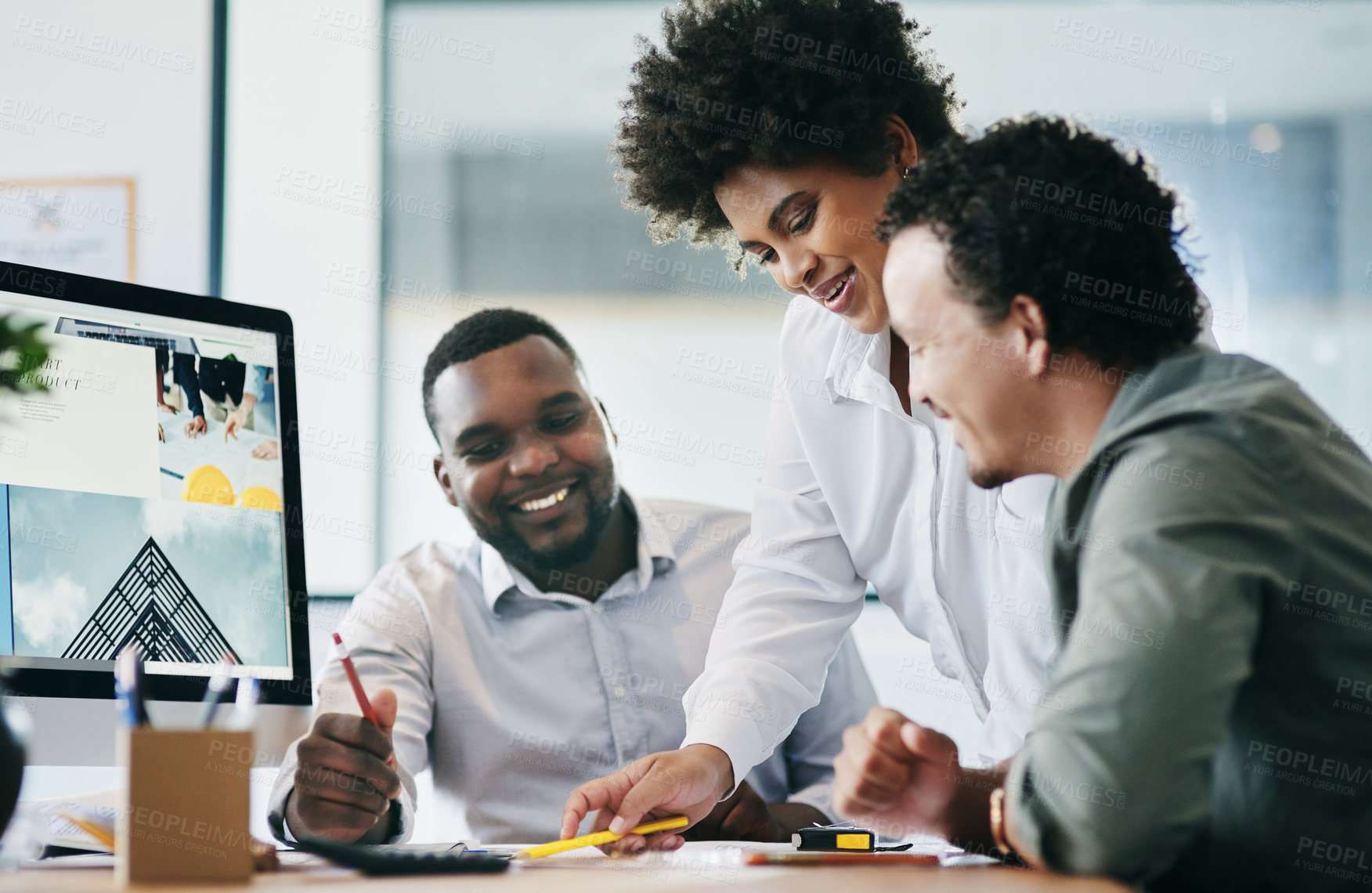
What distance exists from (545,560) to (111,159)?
1556mm

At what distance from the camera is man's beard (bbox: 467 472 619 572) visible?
1.86 meters

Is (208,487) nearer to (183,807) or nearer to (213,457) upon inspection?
(213,457)

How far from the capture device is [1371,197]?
2.55m

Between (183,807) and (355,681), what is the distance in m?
0.31

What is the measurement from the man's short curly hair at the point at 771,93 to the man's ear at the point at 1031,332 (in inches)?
21.0

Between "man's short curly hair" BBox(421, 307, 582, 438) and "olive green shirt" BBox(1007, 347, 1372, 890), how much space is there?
127 cm

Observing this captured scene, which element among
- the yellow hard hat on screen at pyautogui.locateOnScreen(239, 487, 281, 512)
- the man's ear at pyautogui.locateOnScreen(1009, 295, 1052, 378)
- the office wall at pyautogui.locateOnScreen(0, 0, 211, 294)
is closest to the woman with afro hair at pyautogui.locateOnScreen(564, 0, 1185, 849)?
the man's ear at pyautogui.locateOnScreen(1009, 295, 1052, 378)

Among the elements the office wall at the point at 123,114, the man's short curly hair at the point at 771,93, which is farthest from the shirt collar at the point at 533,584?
the office wall at the point at 123,114

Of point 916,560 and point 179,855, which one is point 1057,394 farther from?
point 179,855

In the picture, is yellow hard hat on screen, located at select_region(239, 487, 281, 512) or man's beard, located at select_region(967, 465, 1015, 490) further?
yellow hard hat on screen, located at select_region(239, 487, 281, 512)

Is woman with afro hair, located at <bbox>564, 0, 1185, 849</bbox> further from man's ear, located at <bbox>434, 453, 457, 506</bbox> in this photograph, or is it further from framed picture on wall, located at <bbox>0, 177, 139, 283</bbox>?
framed picture on wall, located at <bbox>0, 177, 139, 283</bbox>

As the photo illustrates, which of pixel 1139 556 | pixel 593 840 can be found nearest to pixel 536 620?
pixel 593 840

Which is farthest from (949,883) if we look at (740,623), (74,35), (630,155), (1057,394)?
(74,35)

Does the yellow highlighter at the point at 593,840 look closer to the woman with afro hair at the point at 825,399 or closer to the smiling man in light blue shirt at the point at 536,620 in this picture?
the woman with afro hair at the point at 825,399
